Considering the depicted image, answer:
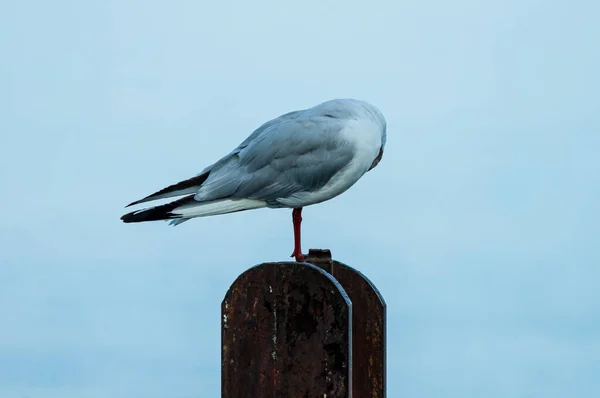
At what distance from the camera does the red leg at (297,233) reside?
19.4ft

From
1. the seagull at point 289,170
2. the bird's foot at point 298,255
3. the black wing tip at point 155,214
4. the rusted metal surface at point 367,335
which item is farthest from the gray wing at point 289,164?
the rusted metal surface at point 367,335

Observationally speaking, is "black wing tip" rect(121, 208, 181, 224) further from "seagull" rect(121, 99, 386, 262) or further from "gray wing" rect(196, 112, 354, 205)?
"gray wing" rect(196, 112, 354, 205)

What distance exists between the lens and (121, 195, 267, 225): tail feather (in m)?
5.92

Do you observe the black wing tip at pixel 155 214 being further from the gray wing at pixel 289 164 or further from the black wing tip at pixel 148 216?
the gray wing at pixel 289 164

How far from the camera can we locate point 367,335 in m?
5.62

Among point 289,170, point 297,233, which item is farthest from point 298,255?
point 289,170

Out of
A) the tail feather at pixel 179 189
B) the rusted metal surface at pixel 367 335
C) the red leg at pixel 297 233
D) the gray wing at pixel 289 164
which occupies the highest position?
the gray wing at pixel 289 164

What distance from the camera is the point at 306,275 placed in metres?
4.79

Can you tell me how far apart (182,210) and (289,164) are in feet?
2.63

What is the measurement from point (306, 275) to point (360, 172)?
1.67 m

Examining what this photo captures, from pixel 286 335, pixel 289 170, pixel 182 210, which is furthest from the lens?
pixel 289 170

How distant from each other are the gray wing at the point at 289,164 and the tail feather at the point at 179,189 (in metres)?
0.09

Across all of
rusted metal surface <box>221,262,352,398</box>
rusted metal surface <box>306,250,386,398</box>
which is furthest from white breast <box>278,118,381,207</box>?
rusted metal surface <box>221,262,352,398</box>

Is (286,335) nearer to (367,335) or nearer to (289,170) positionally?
(367,335)
